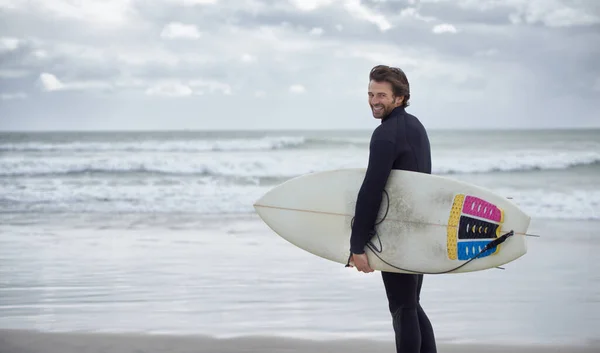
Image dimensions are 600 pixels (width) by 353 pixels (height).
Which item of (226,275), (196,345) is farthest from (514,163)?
(196,345)

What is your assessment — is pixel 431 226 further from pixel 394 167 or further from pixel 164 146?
pixel 164 146

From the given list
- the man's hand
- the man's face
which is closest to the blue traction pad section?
the man's hand

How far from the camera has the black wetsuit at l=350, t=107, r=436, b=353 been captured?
2.29 meters

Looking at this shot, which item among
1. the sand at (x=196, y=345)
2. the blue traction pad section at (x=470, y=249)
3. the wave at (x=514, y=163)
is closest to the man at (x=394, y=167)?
the blue traction pad section at (x=470, y=249)

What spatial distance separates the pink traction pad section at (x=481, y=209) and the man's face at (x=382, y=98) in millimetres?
461

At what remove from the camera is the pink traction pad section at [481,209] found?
254cm

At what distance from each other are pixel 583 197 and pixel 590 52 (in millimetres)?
16908

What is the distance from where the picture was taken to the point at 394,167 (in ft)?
7.91

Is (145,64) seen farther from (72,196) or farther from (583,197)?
(583,197)

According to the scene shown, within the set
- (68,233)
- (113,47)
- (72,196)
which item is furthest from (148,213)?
(113,47)

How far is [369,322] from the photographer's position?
395 centimetres

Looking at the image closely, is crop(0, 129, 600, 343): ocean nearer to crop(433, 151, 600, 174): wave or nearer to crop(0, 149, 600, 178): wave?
crop(0, 149, 600, 178): wave

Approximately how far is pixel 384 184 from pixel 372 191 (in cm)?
4

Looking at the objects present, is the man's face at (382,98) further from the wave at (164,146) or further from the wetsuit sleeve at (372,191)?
the wave at (164,146)
